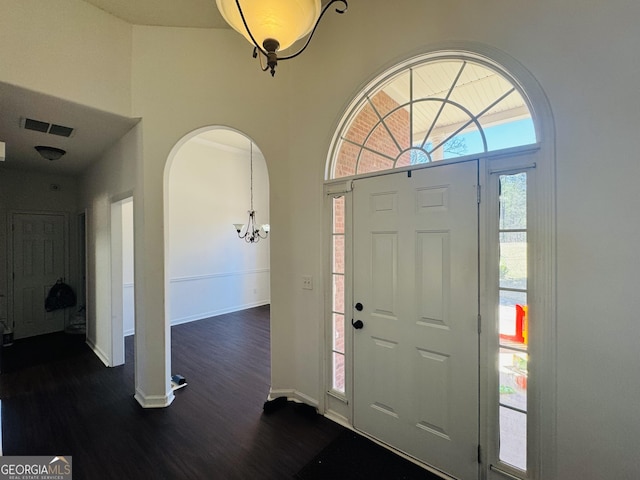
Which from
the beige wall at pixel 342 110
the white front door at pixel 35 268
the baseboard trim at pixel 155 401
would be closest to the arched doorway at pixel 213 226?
the white front door at pixel 35 268

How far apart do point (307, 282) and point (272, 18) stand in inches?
77.4

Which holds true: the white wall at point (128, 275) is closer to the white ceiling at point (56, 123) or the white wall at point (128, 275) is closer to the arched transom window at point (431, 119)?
the white ceiling at point (56, 123)

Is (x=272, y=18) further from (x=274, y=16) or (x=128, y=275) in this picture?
(x=128, y=275)

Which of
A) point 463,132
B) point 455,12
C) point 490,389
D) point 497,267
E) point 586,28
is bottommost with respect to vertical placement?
point 490,389

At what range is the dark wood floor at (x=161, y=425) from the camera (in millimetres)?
2002

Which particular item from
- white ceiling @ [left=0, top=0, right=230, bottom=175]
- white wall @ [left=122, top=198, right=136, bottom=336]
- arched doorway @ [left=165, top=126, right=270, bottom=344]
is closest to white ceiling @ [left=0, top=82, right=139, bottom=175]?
white ceiling @ [left=0, top=0, right=230, bottom=175]

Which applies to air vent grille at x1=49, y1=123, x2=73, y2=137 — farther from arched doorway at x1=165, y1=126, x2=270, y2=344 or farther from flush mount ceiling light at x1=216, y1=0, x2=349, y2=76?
flush mount ceiling light at x1=216, y1=0, x2=349, y2=76

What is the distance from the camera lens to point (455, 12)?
1816mm

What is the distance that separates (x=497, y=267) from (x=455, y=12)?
1.64 meters

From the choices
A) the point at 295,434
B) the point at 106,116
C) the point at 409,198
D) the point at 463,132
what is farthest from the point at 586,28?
the point at 106,116

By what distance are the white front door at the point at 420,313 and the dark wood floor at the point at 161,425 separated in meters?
0.67

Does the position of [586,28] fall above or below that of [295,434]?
above

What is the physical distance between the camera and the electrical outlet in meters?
2.62

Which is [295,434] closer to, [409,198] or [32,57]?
[409,198]
